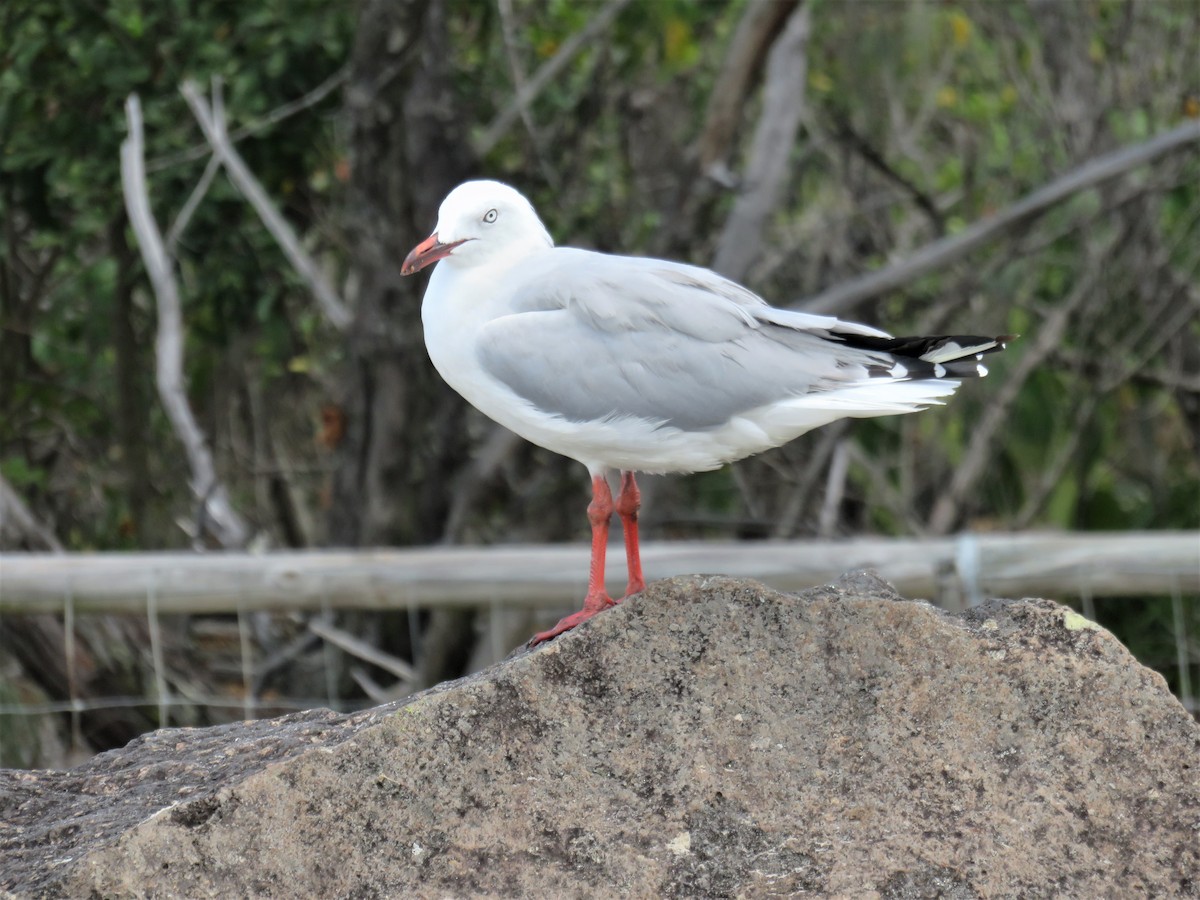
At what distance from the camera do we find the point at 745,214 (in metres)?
6.38

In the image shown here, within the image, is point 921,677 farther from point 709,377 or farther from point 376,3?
point 376,3

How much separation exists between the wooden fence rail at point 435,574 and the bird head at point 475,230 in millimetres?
1762

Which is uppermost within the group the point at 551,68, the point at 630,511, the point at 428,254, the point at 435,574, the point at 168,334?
the point at 551,68

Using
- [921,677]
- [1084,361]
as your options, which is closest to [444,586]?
[921,677]

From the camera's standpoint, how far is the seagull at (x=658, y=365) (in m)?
3.06

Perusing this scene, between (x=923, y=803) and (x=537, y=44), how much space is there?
5.21 metres

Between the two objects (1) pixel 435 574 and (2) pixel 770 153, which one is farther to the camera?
(2) pixel 770 153

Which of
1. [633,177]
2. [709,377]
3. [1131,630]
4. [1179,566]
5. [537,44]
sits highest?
[537,44]

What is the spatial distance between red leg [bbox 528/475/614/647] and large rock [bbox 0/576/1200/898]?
1.21 feet

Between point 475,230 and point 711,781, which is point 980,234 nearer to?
point 475,230

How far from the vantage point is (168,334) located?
6.19m

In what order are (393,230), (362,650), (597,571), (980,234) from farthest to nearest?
(980,234)
(362,650)
(393,230)
(597,571)

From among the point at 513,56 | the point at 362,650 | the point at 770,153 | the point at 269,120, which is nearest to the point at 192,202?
the point at 269,120

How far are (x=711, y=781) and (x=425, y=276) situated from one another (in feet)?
12.4
